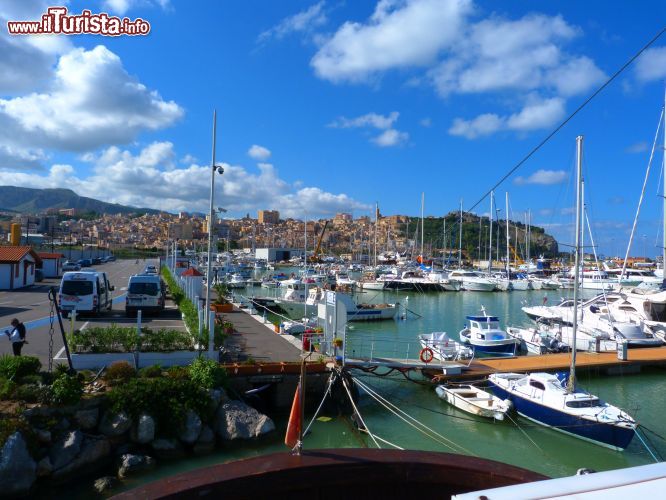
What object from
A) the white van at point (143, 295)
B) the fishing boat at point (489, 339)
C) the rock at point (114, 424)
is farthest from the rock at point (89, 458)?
the fishing boat at point (489, 339)

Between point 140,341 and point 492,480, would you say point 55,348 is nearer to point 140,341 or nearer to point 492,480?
point 140,341

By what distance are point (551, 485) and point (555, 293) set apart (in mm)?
72371

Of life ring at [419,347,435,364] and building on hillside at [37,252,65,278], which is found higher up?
building on hillside at [37,252,65,278]

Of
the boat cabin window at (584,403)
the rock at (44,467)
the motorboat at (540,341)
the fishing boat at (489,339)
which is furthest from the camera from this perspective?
the fishing boat at (489,339)

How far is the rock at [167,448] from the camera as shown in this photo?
11953mm

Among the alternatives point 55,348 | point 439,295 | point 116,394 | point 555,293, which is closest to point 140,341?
point 116,394

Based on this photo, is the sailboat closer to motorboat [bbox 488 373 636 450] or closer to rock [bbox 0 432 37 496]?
motorboat [bbox 488 373 636 450]

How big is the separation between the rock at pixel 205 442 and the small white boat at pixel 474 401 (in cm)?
816

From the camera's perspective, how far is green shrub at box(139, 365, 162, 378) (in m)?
13.2

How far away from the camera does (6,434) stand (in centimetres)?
1007

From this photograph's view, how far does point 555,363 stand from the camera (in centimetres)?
2075

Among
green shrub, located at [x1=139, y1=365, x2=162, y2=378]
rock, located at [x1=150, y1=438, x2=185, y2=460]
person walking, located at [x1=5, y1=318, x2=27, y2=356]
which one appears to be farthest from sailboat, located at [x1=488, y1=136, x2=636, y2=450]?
person walking, located at [x1=5, y1=318, x2=27, y2=356]

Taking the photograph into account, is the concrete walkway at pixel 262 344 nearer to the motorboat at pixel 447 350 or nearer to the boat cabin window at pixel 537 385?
the motorboat at pixel 447 350

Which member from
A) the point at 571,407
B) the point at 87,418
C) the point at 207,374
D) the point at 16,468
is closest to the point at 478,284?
the point at 571,407
